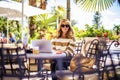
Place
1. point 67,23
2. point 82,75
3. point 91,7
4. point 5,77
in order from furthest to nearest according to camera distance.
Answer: point 91,7, point 67,23, point 5,77, point 82,75

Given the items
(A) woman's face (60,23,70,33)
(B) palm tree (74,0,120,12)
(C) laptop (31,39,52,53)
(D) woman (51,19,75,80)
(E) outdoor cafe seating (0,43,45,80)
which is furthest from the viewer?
(B) palm tree (74,0,120,12)

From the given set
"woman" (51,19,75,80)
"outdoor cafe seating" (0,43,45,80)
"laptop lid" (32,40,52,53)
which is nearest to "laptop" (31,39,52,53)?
"laptop lid" (32,40,52,53)

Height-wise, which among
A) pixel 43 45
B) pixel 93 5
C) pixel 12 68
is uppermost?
pixel 93 5

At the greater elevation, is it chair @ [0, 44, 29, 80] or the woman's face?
the woman's face

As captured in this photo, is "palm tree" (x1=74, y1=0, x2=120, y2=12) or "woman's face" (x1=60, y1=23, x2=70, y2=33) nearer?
"woman's face" (x1=60, y1=23, x2=70, y2=33)

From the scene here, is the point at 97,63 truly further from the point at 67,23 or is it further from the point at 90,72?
the point at 67,23

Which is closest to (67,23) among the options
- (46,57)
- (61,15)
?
(46,57)

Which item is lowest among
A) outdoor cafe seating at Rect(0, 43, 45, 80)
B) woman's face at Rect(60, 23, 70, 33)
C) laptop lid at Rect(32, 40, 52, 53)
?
outdoor cafe seating at Rect(0, 43, 45, 80)

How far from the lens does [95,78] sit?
3551mm

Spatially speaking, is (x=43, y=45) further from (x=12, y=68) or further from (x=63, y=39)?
(x=12, y=68)

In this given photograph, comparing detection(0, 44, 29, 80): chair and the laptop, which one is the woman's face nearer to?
the laptop

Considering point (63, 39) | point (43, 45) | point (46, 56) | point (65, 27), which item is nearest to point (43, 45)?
point (43, 45)

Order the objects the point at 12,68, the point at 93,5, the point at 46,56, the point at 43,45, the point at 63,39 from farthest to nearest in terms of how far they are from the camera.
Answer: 1. the point at 93,5
2. the point at 63,39
3. the point at 43,45
4. the point at 46,56
5. the point at 12,68

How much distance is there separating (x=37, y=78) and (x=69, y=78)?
1.67 feet
